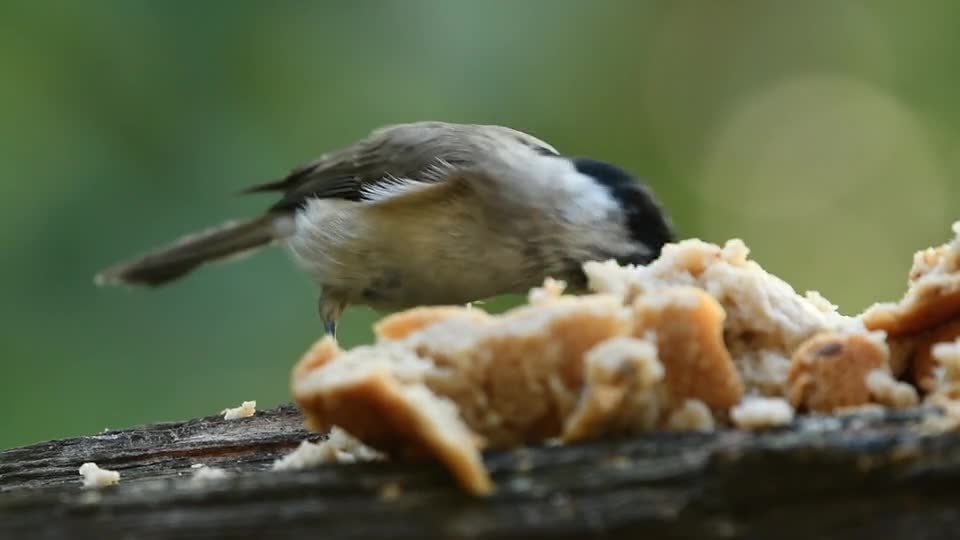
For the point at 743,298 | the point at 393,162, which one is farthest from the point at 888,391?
the point at 393,162

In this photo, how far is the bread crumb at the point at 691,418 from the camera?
1.16 metres

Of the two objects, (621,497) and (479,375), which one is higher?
(479,375)

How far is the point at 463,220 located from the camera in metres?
3.14

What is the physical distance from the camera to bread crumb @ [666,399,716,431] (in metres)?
1.16

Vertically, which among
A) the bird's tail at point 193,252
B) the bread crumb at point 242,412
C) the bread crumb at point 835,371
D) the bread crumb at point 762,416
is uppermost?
the bird's tail at point 193,252

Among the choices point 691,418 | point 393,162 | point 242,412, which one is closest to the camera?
point 691,418

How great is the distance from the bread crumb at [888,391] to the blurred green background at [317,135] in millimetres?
3144

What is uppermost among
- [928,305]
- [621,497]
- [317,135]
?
[317,135]

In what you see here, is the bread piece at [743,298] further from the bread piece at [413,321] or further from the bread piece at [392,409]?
the bread piece at [392,409]

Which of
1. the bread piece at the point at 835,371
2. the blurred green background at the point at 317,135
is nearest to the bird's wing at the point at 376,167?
the blurred green background at the point at 317,135

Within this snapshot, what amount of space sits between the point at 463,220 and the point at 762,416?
2088mm

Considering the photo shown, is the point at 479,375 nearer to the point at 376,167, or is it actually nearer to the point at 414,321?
the point at 414,321

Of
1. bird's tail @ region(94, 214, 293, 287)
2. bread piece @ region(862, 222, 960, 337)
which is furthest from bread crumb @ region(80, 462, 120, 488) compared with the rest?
bird's tail @ region(94, 214, 293, 287)

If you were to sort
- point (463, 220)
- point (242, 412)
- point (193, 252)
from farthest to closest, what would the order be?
1. point (193, 252)
2. point (463, 220)
3. point (242, 412)
